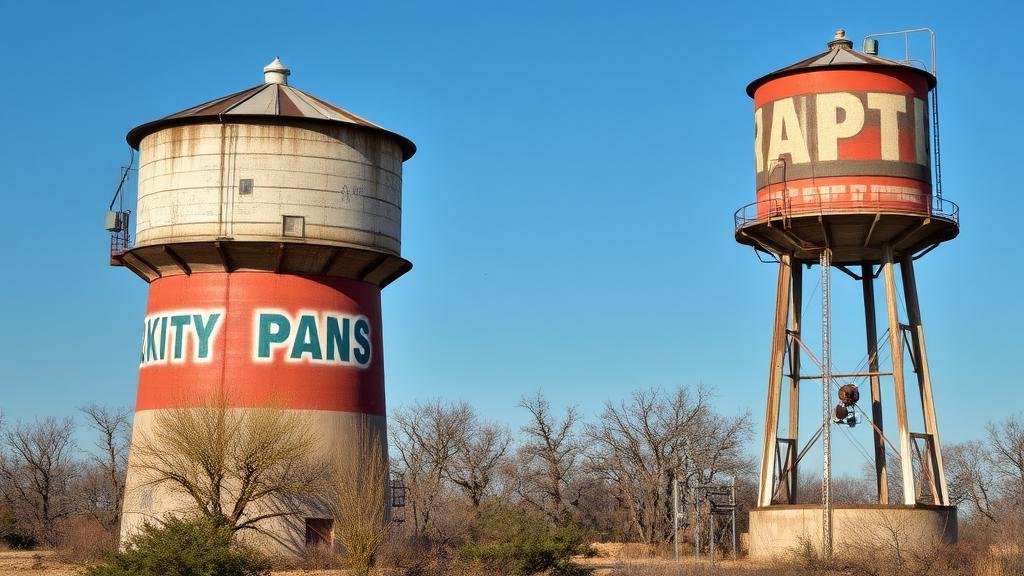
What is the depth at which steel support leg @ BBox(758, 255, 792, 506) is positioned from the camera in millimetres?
36406

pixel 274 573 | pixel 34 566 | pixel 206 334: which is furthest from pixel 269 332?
pixel 34 566

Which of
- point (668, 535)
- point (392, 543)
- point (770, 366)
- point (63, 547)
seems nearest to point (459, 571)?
point (392, 543)

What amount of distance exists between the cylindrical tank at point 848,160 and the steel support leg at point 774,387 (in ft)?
3.60

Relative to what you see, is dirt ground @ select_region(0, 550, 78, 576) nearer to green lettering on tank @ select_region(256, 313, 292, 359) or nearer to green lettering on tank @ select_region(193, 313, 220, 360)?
green lettering on tank @ select_region(193, 313, 220, 360)

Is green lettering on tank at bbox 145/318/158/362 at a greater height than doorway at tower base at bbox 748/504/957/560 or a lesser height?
greater

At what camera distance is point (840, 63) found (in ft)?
116

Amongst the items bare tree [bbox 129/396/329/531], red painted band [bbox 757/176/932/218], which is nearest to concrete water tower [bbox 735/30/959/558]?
red painted band [bbox 757/176/932/218]

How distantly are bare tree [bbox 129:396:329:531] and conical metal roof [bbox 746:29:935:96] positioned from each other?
15.3 metres

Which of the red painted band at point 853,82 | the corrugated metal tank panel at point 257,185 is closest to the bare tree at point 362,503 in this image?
the corrugated metal tank panel at point 257,185

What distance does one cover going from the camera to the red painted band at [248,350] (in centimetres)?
3338

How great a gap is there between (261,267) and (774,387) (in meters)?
13.9

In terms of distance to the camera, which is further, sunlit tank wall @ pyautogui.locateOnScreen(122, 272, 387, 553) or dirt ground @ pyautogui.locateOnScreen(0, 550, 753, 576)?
sunlit tank wall @ pyautogui.locateOnScreen(122, 272, 387, 553)

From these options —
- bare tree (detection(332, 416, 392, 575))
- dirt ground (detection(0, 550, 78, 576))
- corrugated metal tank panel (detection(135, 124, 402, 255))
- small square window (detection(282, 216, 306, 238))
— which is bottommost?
dirt ground (detection(0, 550, 78, 576))

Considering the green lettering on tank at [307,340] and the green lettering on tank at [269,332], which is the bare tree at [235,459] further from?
the green lettering on tank at [269,332]
